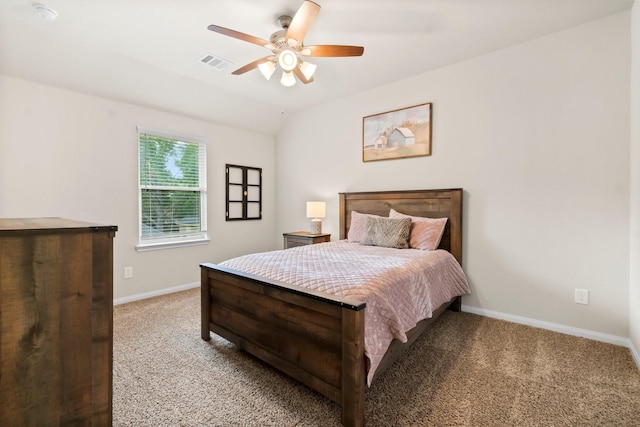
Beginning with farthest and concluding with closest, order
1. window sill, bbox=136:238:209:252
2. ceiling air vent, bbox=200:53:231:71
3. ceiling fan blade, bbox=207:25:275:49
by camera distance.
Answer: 1. window sill, bbox=136:238:209:252
2. ceiling air vent, bbox=200:53:231:71
3. ceiling fan blade, bbox=207:25:275:49

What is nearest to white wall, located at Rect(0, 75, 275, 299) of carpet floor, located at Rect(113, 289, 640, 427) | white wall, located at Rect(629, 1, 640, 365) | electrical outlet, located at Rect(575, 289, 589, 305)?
carpet floor, located at Rect(113, 289, 640, 427)

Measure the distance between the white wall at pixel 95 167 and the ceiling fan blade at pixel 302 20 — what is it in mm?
2415

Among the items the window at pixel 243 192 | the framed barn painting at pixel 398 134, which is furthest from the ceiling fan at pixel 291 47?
the window at pixel 243 192

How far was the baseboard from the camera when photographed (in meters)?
2.37

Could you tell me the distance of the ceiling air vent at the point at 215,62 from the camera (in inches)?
118

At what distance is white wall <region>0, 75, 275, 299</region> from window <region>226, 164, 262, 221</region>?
15cm

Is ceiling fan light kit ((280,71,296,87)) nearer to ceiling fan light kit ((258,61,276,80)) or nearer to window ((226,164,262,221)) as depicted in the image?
ceiling fan light kit ((258,61,276,80))

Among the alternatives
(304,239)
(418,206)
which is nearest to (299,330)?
(418,206)

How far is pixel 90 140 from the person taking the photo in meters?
3.17

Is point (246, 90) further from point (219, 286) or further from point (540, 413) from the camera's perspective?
point (540, 413)

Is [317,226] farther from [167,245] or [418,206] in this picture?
[167,245]

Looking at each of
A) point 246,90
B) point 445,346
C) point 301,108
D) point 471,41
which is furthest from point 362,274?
point 301,108

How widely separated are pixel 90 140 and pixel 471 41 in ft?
13.2

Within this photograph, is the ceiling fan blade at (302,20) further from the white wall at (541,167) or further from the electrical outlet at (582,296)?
the electrical outlet at (582,296)
